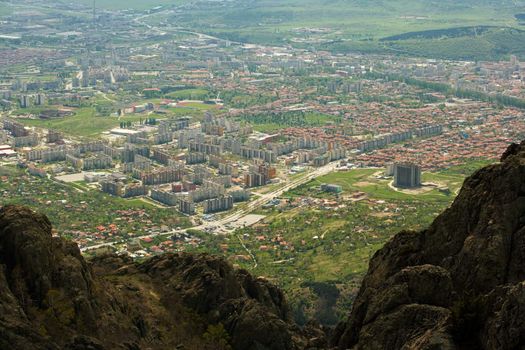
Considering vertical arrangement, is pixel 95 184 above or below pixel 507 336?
below

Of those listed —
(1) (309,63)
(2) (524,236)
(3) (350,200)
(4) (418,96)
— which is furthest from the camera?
(1) (309,63)

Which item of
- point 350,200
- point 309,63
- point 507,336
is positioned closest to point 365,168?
point 350,200

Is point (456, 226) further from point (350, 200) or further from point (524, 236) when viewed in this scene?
point (350, 200)

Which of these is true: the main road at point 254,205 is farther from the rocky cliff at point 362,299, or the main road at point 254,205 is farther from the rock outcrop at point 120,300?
the rocky cliff at point 362,299

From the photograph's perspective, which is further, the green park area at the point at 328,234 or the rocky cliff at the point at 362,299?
the green park area at the point at 328,234

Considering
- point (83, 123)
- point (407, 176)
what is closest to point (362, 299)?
point (407, 176)

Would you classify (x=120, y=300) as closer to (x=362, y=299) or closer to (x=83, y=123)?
(x=362, y=299)

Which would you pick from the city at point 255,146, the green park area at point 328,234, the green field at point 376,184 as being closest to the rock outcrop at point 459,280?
the city at point 255,146

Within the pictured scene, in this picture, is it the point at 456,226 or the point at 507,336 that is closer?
the point at 507,336
